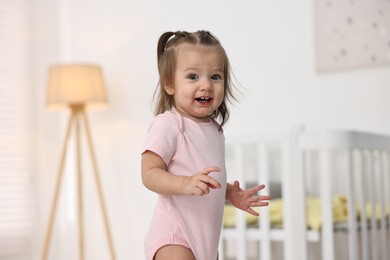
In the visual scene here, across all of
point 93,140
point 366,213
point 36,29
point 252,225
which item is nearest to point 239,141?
point 252,225

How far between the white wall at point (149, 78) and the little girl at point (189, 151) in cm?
181

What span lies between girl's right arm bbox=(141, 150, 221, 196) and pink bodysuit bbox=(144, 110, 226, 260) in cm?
1

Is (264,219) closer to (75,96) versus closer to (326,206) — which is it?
(326,206)

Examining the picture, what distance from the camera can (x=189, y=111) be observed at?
2.82ft

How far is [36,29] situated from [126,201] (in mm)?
1146

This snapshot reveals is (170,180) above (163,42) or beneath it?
beneath

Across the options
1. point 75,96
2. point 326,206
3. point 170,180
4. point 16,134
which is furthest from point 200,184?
point 16,134

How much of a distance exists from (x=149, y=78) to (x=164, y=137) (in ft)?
8.01

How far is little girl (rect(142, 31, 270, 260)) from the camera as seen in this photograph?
0.83 m

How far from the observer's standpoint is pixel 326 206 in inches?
73.0

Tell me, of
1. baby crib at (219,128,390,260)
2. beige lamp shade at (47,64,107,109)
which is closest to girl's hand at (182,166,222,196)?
baby crib at (219,128,390,260)

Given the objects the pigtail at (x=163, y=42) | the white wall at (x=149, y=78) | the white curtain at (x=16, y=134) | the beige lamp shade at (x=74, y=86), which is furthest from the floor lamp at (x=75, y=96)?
the pigtail at (x=163, y=42)

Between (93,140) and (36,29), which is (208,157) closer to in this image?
(93,140)

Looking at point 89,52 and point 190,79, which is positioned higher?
point 89,52
